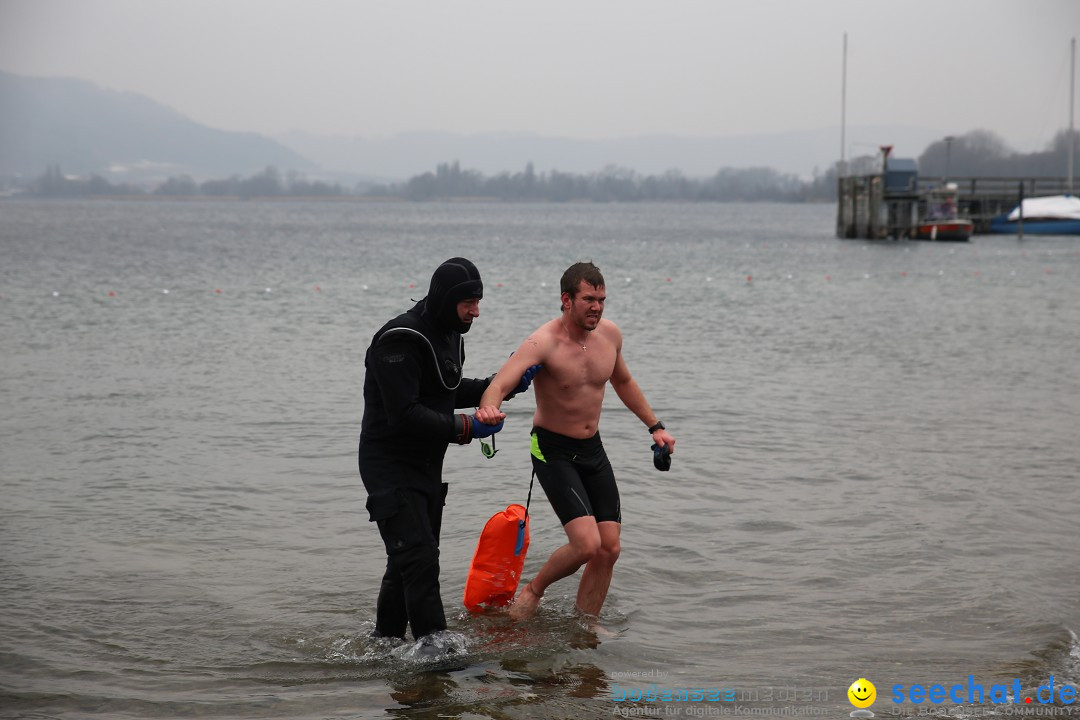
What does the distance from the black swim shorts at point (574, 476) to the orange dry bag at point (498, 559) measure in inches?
19.9

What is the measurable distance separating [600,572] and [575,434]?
0.84 meters

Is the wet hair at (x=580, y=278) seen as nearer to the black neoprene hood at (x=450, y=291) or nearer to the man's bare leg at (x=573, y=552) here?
the black neoprene hood at (x=450, y=291)

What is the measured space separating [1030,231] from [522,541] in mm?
68462

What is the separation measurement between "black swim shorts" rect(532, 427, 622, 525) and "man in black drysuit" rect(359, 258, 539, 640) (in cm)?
81

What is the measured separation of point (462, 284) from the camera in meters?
5.21

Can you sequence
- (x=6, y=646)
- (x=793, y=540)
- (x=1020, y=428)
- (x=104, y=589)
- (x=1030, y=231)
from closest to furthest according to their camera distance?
(x=6, y=646) → (x=104, y=589) → (x=793, y=540) → (x=1020, y=428) → (x=1030, y=231)

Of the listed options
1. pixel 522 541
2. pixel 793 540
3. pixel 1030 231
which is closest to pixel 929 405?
pixel 793 540

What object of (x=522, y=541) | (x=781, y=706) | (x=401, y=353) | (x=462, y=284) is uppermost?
(x=462, y=284)

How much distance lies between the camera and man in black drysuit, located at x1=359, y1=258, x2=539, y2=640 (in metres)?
5.14

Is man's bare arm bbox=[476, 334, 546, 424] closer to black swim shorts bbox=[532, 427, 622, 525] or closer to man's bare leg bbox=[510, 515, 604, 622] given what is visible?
black swim shorts bbox=[532, 427, 622, 525]

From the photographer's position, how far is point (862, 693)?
551cm

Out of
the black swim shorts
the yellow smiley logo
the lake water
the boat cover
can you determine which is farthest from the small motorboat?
the yellow smiley logo

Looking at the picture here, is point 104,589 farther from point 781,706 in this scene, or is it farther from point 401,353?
point 781,706

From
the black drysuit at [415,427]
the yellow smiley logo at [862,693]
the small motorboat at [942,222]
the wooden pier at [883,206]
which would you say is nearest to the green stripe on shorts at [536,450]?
the black drysuit at [415,427]
